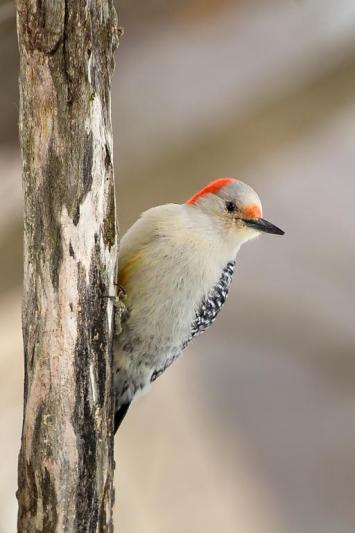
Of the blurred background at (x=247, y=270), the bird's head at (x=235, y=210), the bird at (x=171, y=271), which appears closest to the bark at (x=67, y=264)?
the bird at (x=171, y=271)

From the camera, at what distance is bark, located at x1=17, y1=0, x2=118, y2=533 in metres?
1.37

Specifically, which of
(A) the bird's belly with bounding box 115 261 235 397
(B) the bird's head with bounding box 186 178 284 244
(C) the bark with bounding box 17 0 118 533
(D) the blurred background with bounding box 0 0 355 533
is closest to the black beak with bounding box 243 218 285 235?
(B) the bird's head with bounding box 186 178 284 244

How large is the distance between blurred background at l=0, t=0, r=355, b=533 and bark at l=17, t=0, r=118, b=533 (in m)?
1.41

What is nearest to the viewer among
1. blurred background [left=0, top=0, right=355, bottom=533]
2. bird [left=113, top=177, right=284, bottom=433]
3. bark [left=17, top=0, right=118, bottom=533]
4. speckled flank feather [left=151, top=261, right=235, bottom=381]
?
bark [left=17, top=0, right=118, bottom=533]

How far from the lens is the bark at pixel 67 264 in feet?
4.49

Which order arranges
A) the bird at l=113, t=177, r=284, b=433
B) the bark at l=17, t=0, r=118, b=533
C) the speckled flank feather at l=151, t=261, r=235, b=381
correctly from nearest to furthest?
the bark at l=17, t=0, r=118, b=533 < the bird at l=113, t=177, r=284, b=433 < the speckled flank feather at l=151, t=261, r=235, b=381

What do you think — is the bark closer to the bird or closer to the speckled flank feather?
the bird

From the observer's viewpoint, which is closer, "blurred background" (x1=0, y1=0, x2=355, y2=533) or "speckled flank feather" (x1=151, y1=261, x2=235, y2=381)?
"speckled flank feather" (x1=151, y1=261, x2=235, y2=381)

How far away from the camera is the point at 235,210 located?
200 cm

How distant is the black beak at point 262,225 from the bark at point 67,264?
0.56 meters

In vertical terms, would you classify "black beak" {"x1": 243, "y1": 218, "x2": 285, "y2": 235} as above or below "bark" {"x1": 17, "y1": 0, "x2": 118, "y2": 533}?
above

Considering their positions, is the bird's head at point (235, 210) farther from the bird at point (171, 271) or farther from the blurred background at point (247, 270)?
the blurred background at point (247, 270)

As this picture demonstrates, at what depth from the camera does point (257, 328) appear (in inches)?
121

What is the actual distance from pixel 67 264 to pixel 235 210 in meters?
0.70
